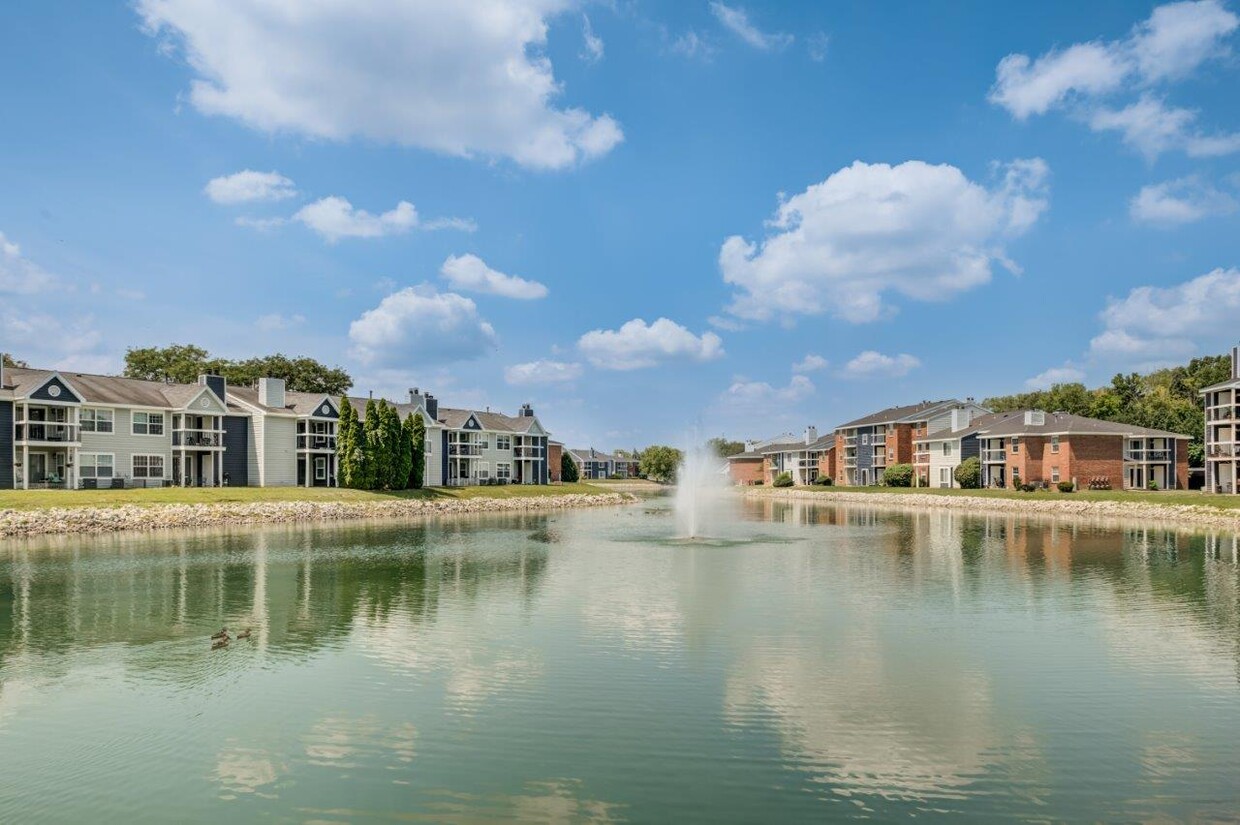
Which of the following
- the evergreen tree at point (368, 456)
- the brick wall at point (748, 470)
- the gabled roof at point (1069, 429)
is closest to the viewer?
the evergreen tree at point (368, 456)

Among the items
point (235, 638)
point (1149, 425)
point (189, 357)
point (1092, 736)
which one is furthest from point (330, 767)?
point (1149, 425)

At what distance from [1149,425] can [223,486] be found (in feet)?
304

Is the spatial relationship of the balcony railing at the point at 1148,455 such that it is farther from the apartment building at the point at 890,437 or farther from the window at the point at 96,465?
the window at the point at 96,465

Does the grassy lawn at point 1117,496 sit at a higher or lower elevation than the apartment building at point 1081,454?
lower

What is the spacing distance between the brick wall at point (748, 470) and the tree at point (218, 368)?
234 feet

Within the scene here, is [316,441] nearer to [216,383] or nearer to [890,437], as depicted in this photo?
[216,383]

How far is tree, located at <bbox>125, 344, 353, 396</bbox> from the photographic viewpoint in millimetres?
81812

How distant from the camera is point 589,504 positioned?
7894cm

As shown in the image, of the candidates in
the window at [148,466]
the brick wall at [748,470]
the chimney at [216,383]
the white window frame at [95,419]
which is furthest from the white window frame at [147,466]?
the brick wall at [748,470]

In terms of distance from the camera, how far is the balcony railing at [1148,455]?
76.4 metres

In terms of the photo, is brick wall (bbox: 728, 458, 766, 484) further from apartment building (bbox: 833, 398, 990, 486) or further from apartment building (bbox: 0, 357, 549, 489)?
apartment building (bbox: 0, 357, 549, 489)

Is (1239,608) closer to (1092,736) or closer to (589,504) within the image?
(1092,736)

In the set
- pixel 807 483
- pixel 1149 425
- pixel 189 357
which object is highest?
pixel 189 357

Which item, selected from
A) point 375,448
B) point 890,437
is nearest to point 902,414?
point 890,437
